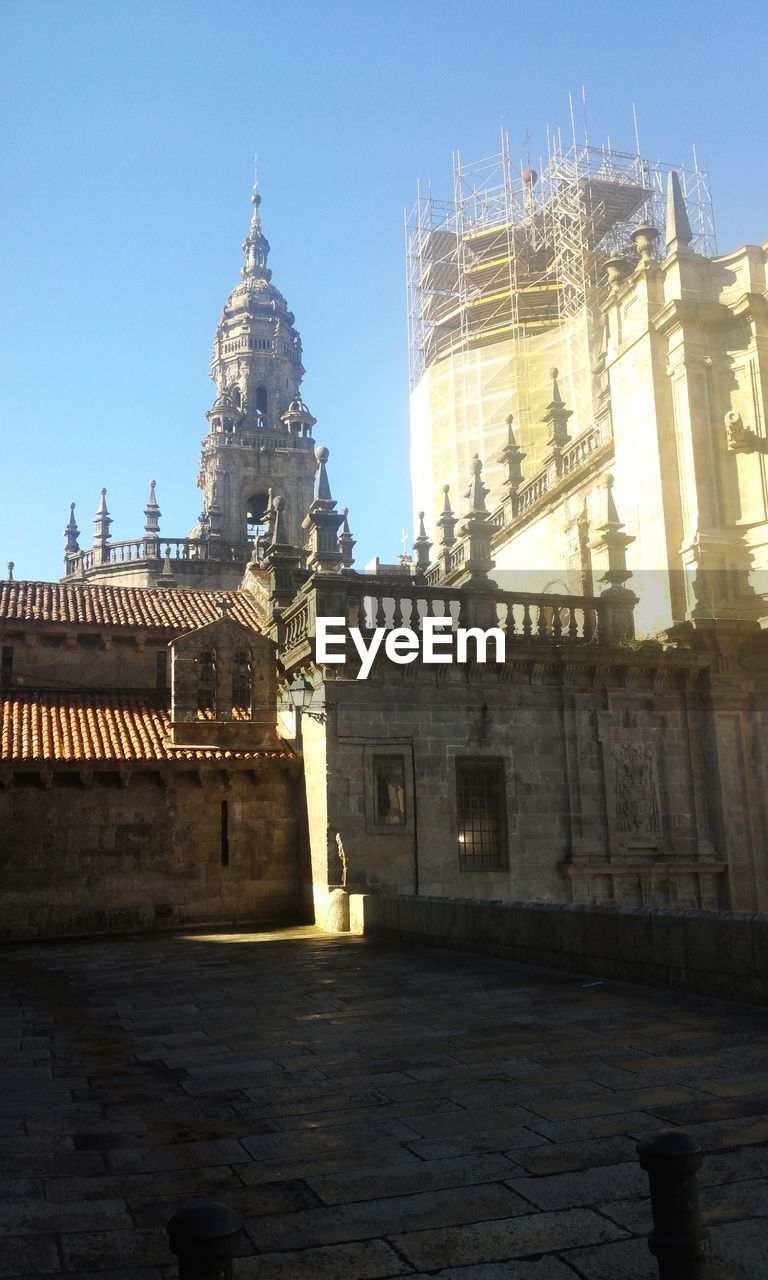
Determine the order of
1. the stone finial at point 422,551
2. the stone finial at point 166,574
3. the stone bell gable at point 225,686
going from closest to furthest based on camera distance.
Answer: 1. the stone bell gable at point 225,686
2. the stone finial at point 422,551
3. the stone finial at point 166,574

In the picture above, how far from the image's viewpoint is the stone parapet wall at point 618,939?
8.47 metres

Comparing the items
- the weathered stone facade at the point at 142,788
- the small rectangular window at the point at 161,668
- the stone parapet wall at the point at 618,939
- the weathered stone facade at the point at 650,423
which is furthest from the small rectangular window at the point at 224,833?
the weathered stone facade at the point at 650,423

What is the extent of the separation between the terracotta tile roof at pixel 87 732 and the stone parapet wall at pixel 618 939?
7.07 m

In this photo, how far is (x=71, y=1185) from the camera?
4.87 metres

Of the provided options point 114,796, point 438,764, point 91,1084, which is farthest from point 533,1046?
point 114,796

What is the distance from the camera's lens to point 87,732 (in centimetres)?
2038

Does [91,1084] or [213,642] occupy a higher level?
[213,642]

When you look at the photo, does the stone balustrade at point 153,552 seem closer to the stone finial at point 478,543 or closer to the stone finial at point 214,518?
the stone finial at point 214,518

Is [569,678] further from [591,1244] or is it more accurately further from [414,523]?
[414,523]

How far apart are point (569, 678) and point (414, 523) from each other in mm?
25308

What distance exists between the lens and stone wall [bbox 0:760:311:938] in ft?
60.6
